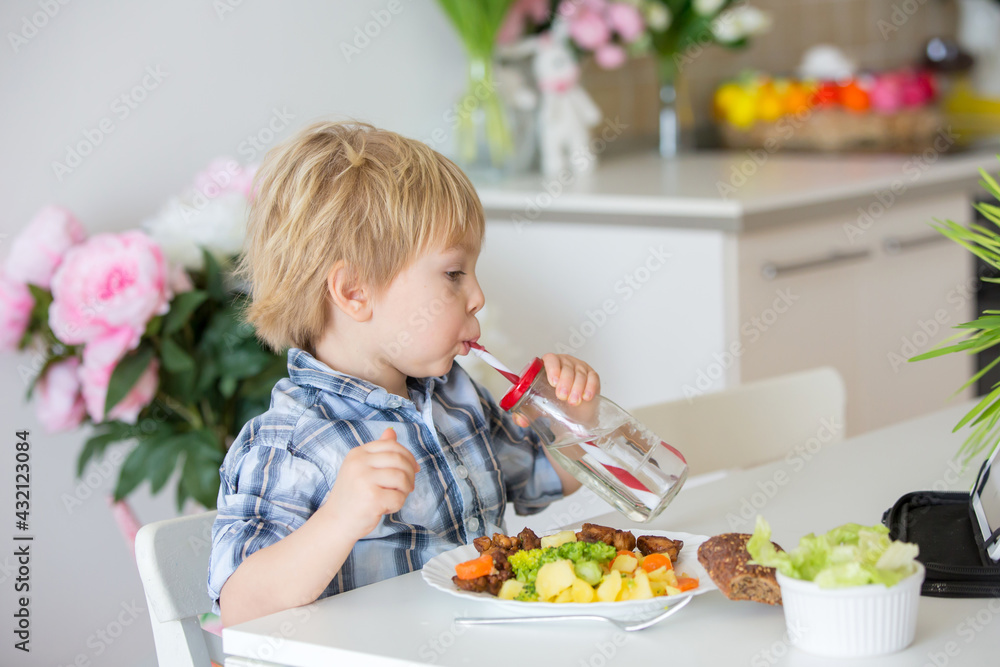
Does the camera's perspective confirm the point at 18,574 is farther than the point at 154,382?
→ Yes

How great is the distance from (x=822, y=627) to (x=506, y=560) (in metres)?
0.23

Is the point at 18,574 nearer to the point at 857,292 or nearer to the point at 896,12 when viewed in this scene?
the point at 857,292

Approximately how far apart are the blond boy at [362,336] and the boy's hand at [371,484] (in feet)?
0.32

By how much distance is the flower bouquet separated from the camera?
1316 millimetres

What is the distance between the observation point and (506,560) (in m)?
0.76

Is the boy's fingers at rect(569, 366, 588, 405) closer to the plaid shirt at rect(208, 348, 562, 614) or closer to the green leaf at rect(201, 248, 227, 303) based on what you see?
the plaid shirt at rect(208, 348, 562, 614)

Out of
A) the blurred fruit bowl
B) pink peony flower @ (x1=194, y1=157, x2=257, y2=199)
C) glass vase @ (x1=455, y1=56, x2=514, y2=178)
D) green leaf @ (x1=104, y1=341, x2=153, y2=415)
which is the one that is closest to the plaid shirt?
green leaf @ (x1=104, y1=341, x2=153, y2=415)

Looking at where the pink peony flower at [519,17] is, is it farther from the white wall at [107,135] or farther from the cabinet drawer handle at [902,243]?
the cabinet drawer handle at [902,243]

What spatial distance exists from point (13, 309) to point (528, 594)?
94cm

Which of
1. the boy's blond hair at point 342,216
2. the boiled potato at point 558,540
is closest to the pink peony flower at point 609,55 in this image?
the boy's blond hair at point 342,216

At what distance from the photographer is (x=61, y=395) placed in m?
1.42

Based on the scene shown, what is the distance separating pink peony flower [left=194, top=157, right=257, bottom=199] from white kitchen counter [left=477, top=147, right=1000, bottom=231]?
0.66 metres

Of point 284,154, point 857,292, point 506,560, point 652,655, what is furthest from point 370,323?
point 857,292

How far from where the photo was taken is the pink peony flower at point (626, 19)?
2.30 m
